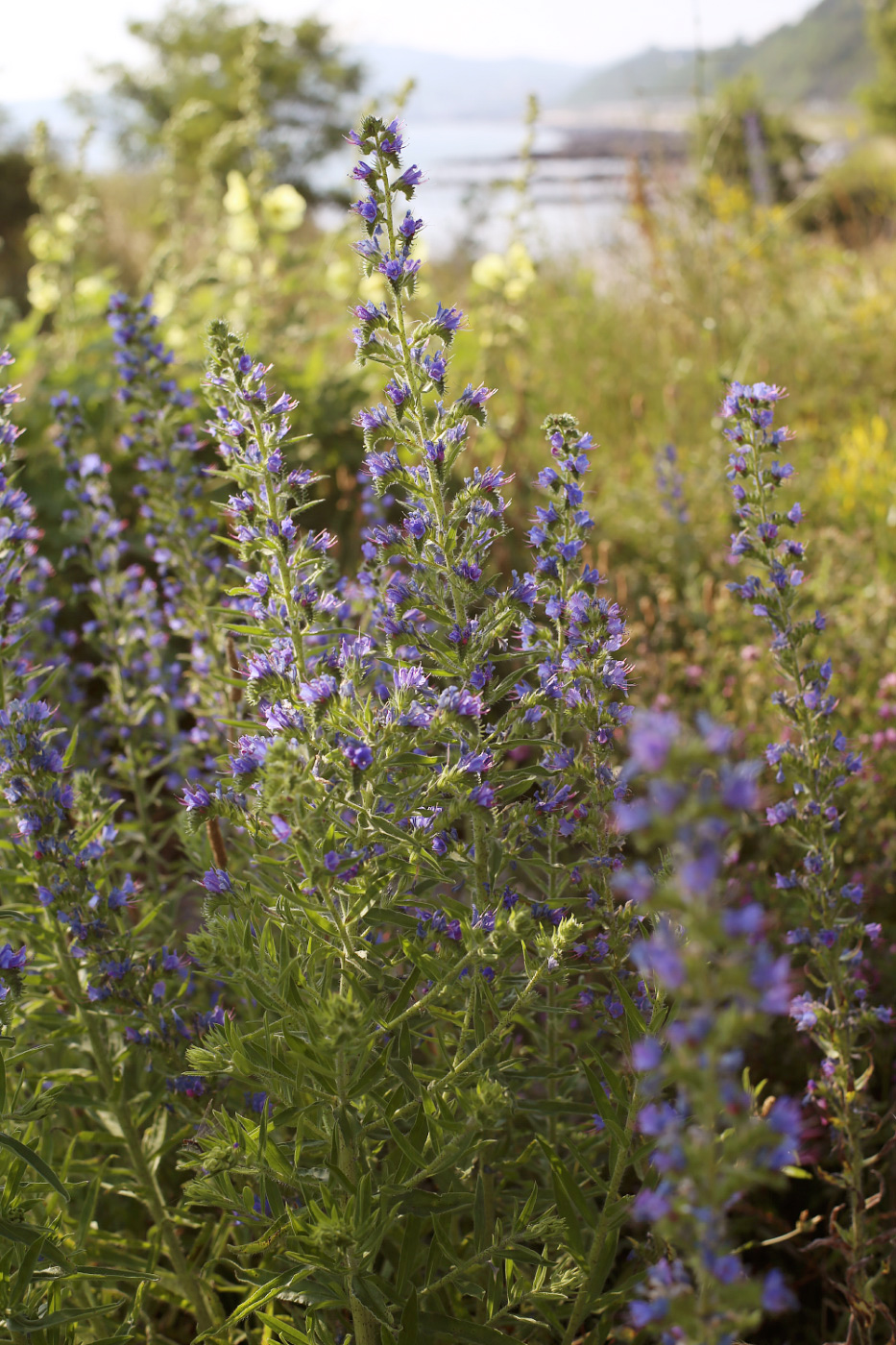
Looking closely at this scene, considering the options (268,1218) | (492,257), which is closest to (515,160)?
(492,257)

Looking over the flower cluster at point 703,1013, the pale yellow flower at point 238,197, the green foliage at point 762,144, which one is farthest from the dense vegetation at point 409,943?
the green foliage at point 762,144

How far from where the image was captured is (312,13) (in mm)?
25078

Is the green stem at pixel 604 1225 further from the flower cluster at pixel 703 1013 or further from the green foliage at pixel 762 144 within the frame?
the green foliage at pixel 762 144

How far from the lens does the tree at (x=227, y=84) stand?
79.1ft

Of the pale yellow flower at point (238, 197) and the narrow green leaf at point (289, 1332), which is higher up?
the pale yellow flower at point (238, 197)

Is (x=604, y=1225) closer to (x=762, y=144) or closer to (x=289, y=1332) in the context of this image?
(x=289, y=1332)

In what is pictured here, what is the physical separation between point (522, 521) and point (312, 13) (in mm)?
25410

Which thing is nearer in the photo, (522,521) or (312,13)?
(522,521)

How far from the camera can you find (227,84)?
2431 cm

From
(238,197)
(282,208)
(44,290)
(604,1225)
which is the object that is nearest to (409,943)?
(604,1225)

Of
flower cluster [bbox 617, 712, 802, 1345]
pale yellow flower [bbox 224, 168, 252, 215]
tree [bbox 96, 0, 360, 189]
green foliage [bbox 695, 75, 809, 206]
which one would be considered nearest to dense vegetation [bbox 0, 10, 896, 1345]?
flower cluster [bbox 617, 712, 802, 1345]

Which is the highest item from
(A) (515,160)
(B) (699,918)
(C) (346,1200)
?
(A) (515,160)

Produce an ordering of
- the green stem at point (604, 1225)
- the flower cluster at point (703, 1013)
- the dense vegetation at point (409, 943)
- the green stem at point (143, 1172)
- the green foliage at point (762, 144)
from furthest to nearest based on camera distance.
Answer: the green foliage at point (762, 144), the green stem at point (143, 1172), the green stem at point (604, 1225), the dense vegetation at point (409, 943), the flower cluster at point (703, 1013)

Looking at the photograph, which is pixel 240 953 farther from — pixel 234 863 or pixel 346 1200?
pixel 234 863
